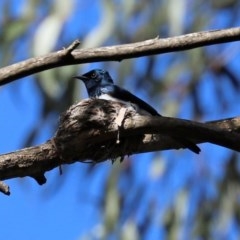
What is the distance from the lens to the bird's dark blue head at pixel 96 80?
3857 millimetres

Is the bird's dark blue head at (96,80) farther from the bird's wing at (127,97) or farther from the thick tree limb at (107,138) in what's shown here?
the thick tree limb at (107,138)

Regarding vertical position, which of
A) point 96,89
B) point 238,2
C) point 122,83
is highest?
point 238,2

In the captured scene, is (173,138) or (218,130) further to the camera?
(173,138)

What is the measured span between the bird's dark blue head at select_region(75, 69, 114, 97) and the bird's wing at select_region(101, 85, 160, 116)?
98 millimetres

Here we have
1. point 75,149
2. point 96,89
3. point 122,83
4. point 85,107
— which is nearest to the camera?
point 75,149

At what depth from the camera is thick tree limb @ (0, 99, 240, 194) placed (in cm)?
227

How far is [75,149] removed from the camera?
242cm

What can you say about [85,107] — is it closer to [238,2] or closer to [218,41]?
[218,41]

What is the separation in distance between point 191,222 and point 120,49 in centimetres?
325

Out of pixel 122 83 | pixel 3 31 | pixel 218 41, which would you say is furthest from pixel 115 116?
pixel 3 31

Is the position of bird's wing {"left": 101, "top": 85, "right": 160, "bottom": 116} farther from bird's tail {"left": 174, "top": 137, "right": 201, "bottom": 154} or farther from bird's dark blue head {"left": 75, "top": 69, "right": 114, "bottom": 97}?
bird's tail {"left": 174, "top": 137, "right": 201, "bottom": 154}

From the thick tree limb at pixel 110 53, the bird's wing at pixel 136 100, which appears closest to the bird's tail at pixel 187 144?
the bird's wing at pixel 136 100

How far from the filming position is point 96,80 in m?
3.95

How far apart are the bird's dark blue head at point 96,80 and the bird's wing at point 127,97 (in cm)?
10
